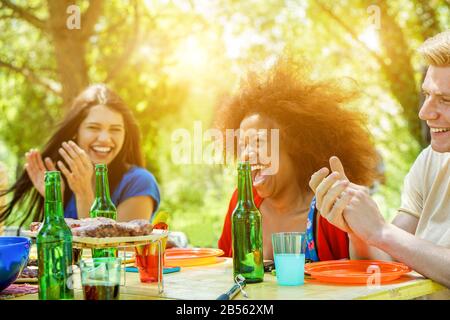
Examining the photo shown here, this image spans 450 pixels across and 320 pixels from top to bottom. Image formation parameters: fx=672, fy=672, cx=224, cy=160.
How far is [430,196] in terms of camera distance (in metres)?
2.21

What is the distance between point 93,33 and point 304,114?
10.9 feet

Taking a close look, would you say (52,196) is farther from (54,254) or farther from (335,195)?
(335,195)

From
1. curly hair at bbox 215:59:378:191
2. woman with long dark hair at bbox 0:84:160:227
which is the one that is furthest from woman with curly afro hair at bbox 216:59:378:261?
woman with long dark hair at bbox 0:84:160:227

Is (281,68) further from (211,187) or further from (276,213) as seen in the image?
(211,187)

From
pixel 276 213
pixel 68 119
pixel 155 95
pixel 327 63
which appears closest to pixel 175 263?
pixel 276 213

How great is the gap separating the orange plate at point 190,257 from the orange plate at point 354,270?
1.35 feet

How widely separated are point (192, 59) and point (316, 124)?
7.48m

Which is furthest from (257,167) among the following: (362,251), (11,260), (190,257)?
(11,260)

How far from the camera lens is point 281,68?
267 cm

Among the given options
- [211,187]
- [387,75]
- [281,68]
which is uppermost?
[387,75]

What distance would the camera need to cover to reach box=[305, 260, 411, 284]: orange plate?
1.74 m

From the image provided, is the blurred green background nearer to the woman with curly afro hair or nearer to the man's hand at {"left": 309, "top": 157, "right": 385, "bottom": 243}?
the woman with curly afro hair

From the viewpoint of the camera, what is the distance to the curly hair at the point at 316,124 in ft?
8.44
